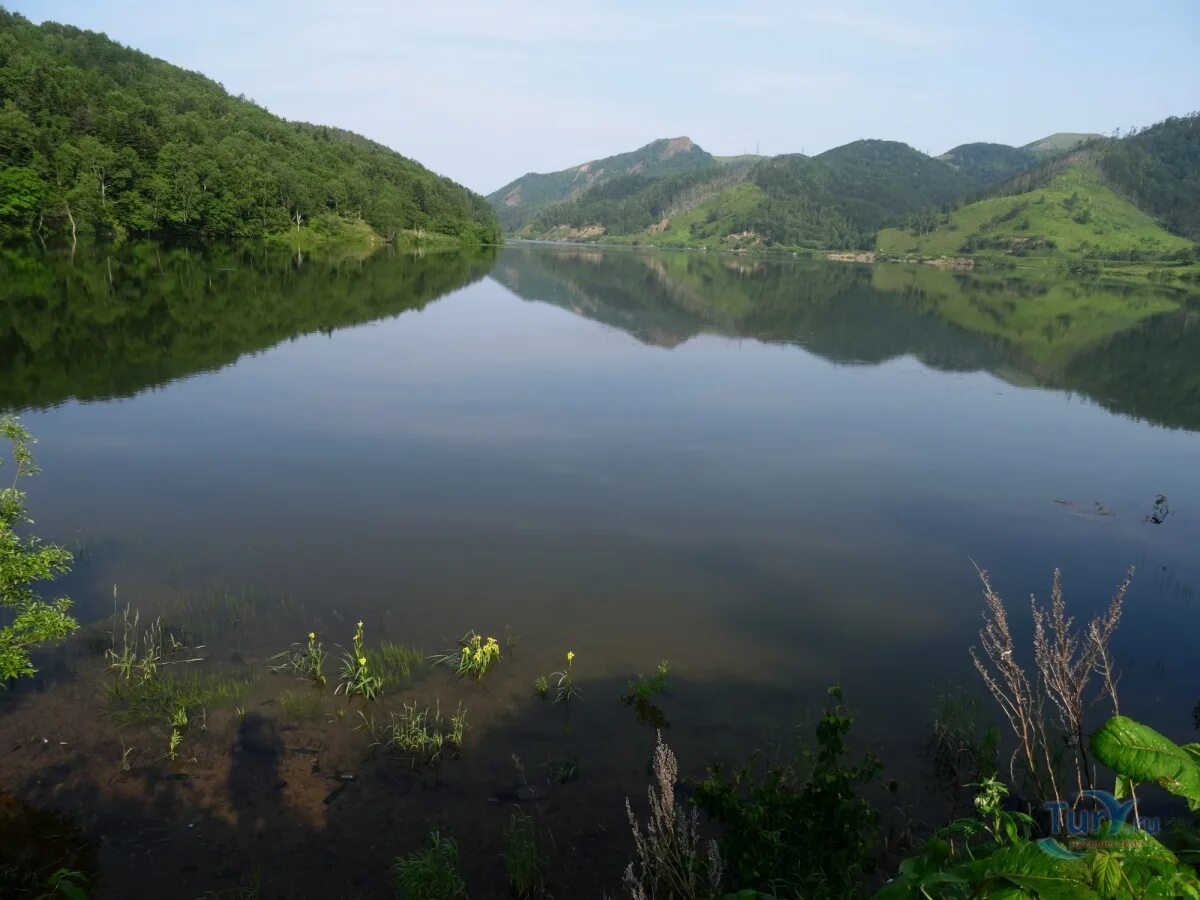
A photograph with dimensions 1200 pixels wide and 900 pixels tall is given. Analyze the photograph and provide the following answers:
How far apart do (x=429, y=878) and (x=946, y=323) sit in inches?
2516

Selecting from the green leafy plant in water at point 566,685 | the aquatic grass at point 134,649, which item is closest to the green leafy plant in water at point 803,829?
the green leafy plant in water at point 566,685

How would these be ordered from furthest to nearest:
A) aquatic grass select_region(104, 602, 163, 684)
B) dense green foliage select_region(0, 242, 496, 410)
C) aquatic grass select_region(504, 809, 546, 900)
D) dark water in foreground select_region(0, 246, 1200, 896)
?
dense green foliage select_region(0, 242, 496, 410)
dark water in foreground select_region(0, 246, 1200, 896)
aquatic grass select_region(104, 602, 163, 684)
aquatic grass select_region(504, 809, 546, 900)

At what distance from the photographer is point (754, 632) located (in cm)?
1289

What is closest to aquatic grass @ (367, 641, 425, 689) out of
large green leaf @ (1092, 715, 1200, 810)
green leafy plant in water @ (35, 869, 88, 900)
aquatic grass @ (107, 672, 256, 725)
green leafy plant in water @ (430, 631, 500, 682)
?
green leafy plant in water @ (430, 631, 500, 682)

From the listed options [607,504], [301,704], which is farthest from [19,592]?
[607,504]

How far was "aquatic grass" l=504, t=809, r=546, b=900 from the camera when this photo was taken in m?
7.55

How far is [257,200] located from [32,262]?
60.4m

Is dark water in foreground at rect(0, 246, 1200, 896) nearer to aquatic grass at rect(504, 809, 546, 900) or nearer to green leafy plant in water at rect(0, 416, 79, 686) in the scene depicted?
aquatic grass at rect(504, 809, 546, 900)

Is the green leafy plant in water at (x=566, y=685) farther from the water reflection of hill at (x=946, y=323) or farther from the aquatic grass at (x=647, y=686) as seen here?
the water reflection of hill at (x=946, y=323)

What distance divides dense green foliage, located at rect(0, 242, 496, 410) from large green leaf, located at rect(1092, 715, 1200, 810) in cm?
2906

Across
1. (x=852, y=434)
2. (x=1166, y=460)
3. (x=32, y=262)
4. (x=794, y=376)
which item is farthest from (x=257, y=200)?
(x=1166, y=460)

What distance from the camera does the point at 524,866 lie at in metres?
7.62

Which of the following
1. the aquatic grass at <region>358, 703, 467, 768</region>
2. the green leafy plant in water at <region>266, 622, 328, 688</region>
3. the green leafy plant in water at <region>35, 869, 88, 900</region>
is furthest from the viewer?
the green leafy plant in water at <region>266, 622, 328, 688</region>

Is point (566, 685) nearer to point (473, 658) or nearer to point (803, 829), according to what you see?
point (473, 658)
